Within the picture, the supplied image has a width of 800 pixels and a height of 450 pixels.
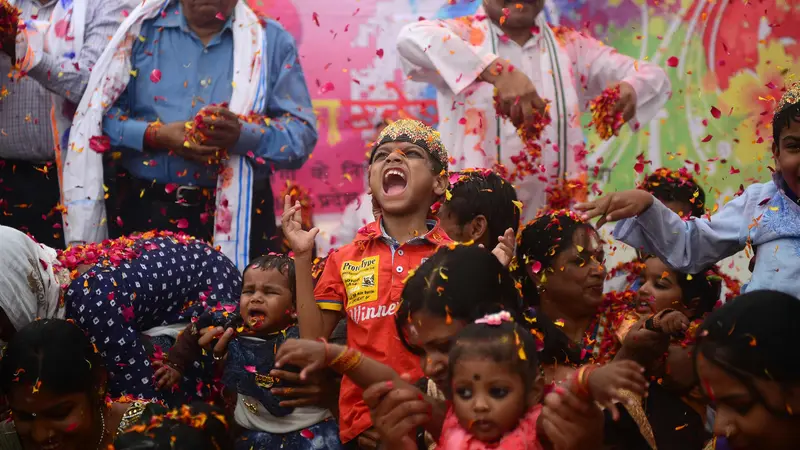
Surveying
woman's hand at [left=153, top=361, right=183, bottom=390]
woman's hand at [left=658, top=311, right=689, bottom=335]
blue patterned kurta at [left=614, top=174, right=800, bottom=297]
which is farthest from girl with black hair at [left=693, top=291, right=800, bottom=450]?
woman's hand at [left=153, top=361, right=183, bottom=390]

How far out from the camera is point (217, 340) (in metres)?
4.32

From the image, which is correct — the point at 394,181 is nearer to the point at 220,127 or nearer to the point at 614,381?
the point at 220,127

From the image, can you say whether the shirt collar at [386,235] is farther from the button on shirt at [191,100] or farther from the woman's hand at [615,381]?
the button on shirt at [191,100]

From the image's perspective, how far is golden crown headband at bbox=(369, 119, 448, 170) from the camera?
413 centimetres

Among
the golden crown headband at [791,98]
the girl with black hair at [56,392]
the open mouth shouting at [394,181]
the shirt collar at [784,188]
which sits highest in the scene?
the golden crown headband at [791,98]

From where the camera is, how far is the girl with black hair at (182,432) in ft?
10.9

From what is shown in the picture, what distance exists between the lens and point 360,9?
6.67 m

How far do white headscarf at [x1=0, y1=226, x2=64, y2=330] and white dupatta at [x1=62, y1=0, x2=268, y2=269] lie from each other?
0.98 m

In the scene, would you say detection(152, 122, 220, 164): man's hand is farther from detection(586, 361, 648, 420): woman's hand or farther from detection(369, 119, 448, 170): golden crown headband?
detection(586, 361, 648, 420): woman's hand

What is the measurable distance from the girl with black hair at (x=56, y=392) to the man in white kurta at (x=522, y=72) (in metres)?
2.40

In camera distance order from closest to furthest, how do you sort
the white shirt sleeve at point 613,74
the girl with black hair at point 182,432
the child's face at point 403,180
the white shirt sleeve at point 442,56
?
1. the girl with black hair at point 182,432
2. the child's face at point 403,180
3. the white shirt sleeve at point 442,56
4. the white shirt sleeve at point 613,74

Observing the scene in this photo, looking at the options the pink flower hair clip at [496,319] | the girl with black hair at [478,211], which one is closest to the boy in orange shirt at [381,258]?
the girl with black hair at [478,211]

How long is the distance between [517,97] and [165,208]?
6.21 feet

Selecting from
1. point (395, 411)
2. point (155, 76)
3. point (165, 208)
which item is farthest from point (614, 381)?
point (155, 76)
